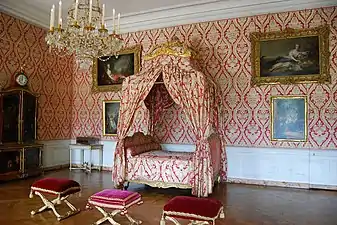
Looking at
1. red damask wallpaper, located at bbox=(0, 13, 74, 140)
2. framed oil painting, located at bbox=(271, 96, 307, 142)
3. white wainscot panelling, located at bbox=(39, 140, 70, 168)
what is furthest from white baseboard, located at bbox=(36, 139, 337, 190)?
red damask wallpaper, located at bbox=(0, 13, 74, 140)

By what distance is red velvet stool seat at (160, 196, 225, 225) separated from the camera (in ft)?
11.9

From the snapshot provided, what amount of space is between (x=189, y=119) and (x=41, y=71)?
16.3ft

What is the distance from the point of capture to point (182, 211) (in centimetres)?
371

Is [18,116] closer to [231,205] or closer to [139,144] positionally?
[139,144]

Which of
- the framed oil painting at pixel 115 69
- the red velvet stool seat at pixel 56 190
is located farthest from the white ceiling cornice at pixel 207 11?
the red velvet stool seat at pixel 56 190

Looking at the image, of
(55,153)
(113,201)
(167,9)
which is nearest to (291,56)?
(167,9)

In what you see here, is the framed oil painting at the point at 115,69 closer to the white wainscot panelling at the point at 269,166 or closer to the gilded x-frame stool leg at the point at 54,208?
the white wainscot panelling at the point at 269,166

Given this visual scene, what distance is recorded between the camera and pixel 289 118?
722 centimetres

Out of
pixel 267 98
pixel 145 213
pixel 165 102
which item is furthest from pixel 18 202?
pixel 267 98

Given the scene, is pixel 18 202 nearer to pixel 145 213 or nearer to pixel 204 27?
pixel 145 213

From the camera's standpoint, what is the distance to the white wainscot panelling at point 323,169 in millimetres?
6836

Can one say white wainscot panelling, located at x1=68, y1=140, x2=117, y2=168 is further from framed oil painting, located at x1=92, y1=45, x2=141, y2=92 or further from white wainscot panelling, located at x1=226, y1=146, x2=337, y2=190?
Result: white wainscot panelling, located at x1=226, y1=146, x2=337, y2=190

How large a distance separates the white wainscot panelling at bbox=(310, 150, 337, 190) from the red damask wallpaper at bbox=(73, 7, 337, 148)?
0.61ft

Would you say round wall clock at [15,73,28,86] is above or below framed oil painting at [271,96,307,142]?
above
